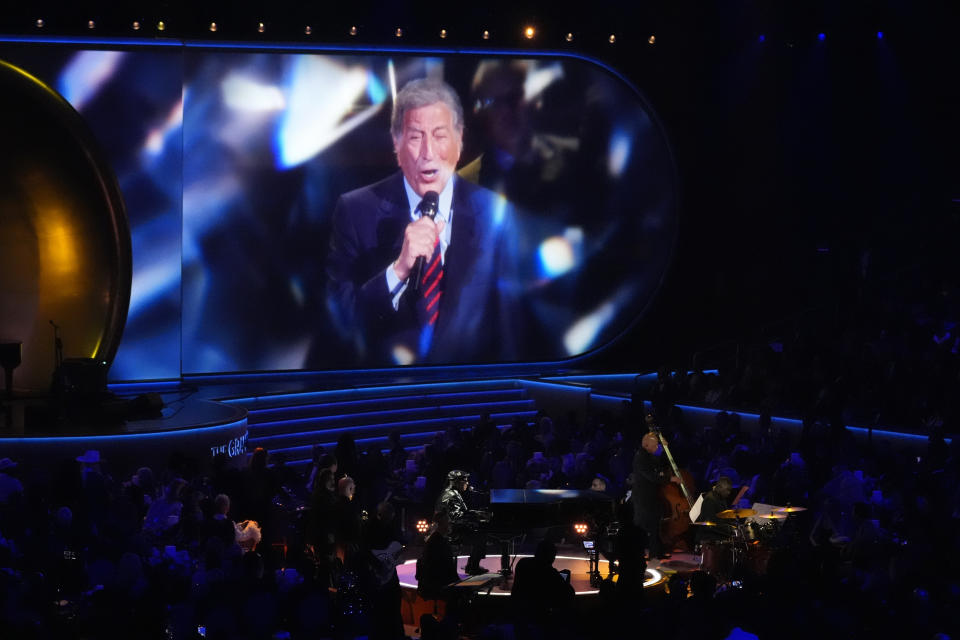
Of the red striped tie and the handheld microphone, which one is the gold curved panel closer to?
the handheld microphone

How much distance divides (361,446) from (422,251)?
14.5ft

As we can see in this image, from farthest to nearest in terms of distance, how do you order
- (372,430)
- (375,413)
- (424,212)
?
(424,212)
(375,413)
(372,430)

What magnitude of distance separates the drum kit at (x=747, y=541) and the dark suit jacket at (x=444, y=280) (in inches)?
367

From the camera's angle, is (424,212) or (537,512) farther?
(424,212)

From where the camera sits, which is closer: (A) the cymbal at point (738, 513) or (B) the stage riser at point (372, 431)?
(A) the cymbal at point (738, 513)

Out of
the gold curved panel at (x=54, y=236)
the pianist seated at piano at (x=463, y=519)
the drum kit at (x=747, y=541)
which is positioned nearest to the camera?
the pianist seated at piano at (x=463, y=519)

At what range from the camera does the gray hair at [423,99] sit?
60.8ft

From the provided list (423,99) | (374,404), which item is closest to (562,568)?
(374,404)

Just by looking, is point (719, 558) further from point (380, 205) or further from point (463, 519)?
point (380, 205)

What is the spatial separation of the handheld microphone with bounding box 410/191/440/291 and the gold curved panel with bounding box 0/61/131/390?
5.88 m

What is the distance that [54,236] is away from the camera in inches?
562

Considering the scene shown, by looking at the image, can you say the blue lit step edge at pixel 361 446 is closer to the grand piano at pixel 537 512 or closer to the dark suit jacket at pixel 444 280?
the dark suit jacket at pixel 444 280

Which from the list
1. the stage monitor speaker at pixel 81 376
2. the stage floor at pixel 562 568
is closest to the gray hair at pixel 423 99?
the stage monitor speaker at pixel 81 376

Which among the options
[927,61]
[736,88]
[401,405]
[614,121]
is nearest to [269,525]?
[401,405]
